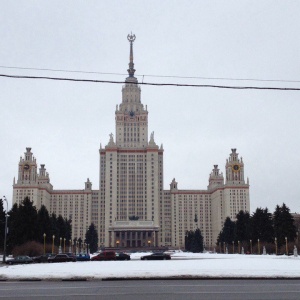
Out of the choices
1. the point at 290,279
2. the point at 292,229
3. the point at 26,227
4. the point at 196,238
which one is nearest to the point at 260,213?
the point at 292,229

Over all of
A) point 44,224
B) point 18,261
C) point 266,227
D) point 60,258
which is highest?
point 44,224

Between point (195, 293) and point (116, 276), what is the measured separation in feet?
34.8

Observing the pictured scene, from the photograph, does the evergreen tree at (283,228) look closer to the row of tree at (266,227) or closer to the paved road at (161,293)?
the row of tree at (266,227)

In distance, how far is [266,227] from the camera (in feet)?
367

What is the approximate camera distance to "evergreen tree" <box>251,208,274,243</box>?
366 feet

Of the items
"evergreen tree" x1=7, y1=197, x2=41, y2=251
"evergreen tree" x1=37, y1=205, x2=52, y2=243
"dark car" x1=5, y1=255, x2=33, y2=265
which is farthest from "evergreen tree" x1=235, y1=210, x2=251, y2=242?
"dark car" x1=5, y1=255, x2=33, y2=265

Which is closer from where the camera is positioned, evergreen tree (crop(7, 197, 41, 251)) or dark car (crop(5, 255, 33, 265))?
dark car (crop(5, 255, 33, 265))

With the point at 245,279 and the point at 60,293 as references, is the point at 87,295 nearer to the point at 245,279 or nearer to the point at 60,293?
the point at 60,293

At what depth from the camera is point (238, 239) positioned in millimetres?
128625

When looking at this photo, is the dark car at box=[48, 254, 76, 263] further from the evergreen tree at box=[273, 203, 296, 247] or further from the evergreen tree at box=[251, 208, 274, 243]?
the evergreen tree at box=[251, 208, 274, 243]

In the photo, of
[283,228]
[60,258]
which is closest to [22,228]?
[60,258]

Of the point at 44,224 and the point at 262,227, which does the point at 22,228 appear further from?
the point at 262,227

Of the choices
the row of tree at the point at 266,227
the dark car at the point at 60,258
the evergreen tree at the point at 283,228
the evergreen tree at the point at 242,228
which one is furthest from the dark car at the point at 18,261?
the evergreen tree at the point at 242,228

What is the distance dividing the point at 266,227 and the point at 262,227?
3.25 ft
